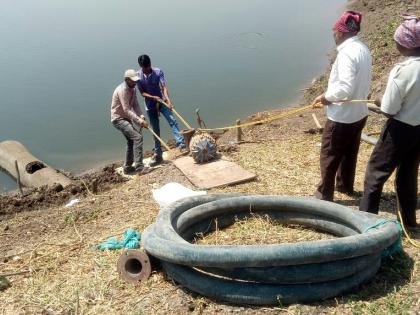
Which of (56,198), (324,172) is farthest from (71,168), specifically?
(324,172)

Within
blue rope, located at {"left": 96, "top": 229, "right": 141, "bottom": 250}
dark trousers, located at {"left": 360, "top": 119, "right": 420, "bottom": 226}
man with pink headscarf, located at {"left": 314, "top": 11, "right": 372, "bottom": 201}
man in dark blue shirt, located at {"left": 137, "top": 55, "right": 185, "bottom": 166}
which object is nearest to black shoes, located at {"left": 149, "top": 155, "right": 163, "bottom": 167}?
man in dark blue shirt, located at {"left": 137, "top": 55, "right": 185, "bottom": 166}

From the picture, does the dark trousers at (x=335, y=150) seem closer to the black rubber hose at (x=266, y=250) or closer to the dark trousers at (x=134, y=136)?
the black rubber hose at (x=266, y=250)

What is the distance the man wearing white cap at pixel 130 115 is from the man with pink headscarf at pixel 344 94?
11.4 ft

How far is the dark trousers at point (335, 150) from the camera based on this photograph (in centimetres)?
520

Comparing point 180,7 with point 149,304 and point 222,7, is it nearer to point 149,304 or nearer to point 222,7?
point 222,7

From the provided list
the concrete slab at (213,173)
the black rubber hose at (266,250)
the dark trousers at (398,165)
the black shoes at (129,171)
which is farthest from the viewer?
the black shoes at (129,171)

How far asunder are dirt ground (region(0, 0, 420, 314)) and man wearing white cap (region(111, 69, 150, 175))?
0.55 meters

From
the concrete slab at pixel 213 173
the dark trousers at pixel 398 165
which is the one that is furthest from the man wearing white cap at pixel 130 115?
the dark trousers at pixel 398 165

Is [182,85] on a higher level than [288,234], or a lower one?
lower

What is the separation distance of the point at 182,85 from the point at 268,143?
803 centimetres

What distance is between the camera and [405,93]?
432 cm

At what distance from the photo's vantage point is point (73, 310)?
13.3 ft

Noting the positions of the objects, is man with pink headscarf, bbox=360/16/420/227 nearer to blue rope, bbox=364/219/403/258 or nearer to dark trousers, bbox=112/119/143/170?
blue rope, bbox=364/219/403/258

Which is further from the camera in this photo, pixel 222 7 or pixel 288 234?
pixel 222 7
